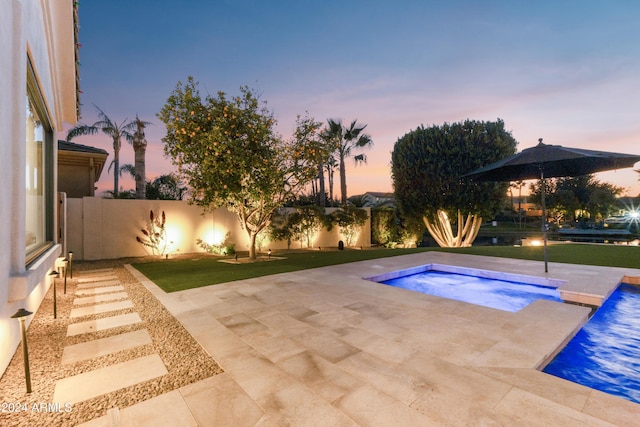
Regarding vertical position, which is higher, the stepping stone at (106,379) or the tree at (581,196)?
the tree at (581,196)

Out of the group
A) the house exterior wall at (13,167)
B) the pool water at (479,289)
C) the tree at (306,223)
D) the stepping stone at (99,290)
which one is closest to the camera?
the house exterior wall at (13,167)

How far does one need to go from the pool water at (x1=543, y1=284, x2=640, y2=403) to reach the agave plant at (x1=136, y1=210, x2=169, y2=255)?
436 inches

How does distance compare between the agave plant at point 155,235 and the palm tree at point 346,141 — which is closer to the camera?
the agave plant at point 155,235

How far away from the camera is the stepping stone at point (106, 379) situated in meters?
2.15

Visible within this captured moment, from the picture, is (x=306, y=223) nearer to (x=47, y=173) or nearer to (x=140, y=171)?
(x=140, y=171)

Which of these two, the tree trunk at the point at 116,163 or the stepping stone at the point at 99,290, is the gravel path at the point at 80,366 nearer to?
the stepping stone at the point at 99,290

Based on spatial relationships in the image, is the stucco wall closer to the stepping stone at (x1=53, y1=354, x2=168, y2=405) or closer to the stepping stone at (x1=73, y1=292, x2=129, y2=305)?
the stepping stone at (x1=73, y1=292, x2=129, y2=305)

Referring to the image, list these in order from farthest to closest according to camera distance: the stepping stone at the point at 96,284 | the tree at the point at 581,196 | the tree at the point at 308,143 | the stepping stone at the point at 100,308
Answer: the tree at the point at 581,196 → the tree at the point at 308,143 → the stepping stone at the point at 96,284 → the stepping stone at the point at 100,308

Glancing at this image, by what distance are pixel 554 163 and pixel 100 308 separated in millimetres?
9252

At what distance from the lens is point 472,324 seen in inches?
137

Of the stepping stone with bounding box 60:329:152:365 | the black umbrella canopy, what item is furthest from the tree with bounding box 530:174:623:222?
the stepping stone with bounding box 60:329:152:365

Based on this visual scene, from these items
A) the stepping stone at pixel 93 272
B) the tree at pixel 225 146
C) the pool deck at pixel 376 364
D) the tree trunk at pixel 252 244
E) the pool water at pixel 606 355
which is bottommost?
the pool water at pixel 606 355

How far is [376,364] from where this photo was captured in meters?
2.52

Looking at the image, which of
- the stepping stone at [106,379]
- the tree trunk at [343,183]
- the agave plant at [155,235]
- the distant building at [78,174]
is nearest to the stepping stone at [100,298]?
the stepping stone at [106,379]
